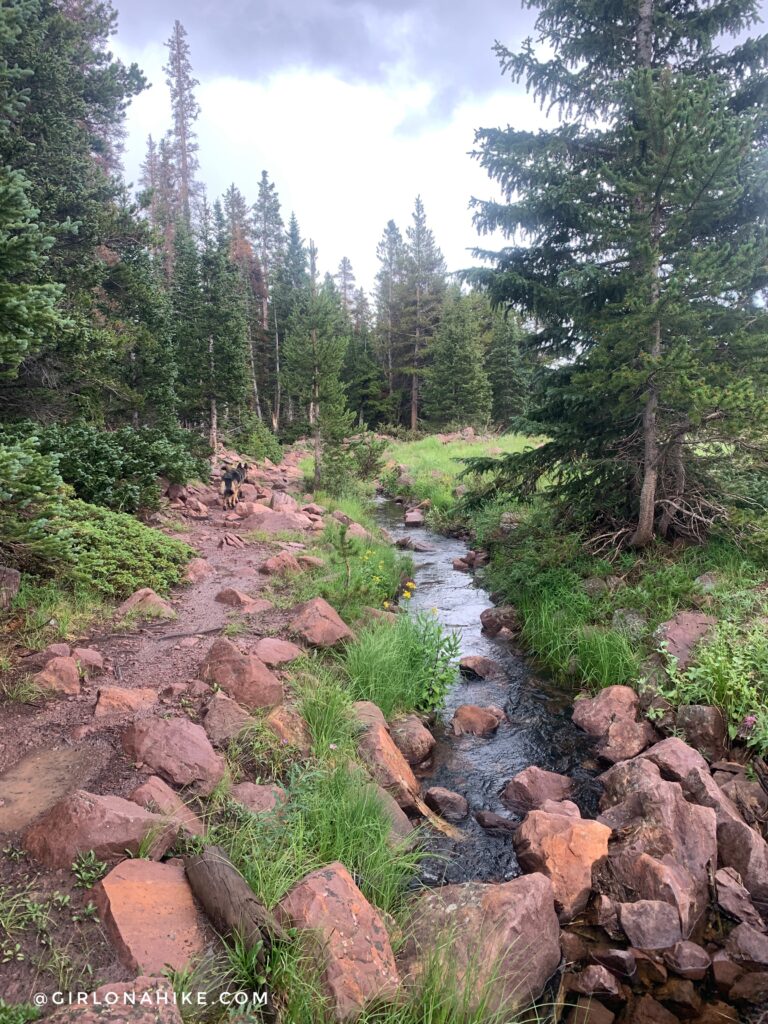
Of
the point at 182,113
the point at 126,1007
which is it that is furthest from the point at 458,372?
the point at 126,1007

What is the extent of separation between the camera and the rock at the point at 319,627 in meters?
7.30

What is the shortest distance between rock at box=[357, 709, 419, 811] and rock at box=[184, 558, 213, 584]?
5.15 meters

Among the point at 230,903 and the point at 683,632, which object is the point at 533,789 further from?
the point at 230,903

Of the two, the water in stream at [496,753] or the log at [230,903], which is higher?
the log at [230,903]

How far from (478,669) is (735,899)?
431 centimetres

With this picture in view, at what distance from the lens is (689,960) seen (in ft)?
12.6

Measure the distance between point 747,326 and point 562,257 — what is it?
3.10 m

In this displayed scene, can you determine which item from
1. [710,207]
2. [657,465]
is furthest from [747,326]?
[657,465]

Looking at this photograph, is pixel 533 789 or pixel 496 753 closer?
pixel 533 789

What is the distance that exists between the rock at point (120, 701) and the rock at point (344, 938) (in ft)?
8.00

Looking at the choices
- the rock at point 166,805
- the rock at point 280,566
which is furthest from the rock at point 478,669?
the rock at point 166,805

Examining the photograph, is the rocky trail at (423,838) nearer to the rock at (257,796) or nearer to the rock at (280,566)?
the rock at (257,796)

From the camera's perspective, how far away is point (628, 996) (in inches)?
145

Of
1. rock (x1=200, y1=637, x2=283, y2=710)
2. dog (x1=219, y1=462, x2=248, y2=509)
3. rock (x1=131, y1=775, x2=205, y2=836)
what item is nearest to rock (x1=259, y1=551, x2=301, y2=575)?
rock (x1=200, y1=637, x2=283, y2=710)
